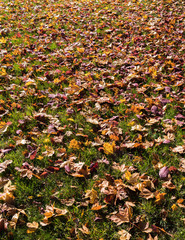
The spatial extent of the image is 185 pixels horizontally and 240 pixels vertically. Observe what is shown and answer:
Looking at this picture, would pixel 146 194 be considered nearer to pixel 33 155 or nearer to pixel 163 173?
pixel 163 173

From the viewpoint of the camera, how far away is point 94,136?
2398mm

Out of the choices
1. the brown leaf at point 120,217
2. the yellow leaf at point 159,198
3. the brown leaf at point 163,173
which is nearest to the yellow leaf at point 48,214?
the brown leaf at point 120,217

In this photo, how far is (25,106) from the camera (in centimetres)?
287

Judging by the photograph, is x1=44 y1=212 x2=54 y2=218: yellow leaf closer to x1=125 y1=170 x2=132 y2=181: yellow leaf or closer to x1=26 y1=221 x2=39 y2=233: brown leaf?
x1=26 y1=221 x2=39 y2=233: brown leaf

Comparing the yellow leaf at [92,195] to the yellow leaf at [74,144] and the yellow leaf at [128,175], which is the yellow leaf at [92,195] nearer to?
the yellow leaf at [128,175]

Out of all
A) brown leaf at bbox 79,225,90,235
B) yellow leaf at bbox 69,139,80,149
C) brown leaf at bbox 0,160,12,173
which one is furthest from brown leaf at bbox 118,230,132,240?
brown leaf at bbox 0,160,12,173

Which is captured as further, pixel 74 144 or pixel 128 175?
pixel 74 144

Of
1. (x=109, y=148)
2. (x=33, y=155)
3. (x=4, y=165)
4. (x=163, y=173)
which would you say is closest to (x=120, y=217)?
(x=163, y=173)

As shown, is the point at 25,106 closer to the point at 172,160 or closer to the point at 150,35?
the point at 172,160

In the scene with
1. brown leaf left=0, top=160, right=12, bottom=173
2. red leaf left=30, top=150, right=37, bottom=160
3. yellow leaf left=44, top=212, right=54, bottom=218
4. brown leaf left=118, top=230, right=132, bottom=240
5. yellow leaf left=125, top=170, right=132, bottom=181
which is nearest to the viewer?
brown leaf left=118, top=230, right=132, bottom=240

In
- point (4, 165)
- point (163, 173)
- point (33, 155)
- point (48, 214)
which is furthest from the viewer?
point (33, 155)

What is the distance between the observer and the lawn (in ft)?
5.49

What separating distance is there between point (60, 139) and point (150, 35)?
353 centimetres

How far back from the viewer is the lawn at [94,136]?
1.67m
